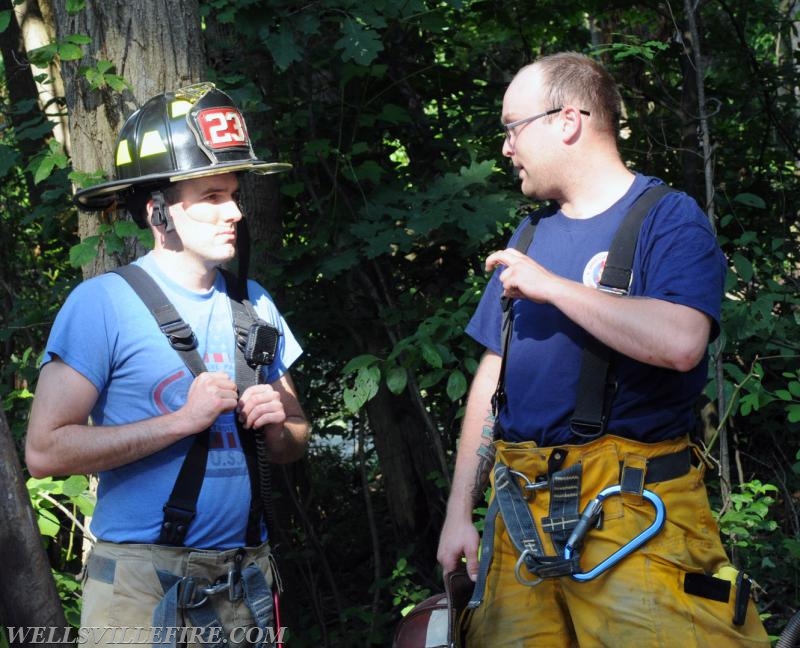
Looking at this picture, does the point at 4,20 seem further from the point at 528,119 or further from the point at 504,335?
the point at 504,335

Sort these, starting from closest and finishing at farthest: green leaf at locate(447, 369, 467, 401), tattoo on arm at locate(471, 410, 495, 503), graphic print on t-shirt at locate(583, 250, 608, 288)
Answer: graphic print on t-shirt at locate(583, 250, 608, 288) < tattoo on arm at locate(471, 410, 495, 503) < green leaf at locate(447, 369, 467, 401)

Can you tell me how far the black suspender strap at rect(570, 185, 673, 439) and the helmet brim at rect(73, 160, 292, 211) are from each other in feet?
3.77

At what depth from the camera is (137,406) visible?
2.84 metres

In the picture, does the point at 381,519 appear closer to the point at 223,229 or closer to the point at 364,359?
the point at 364,359

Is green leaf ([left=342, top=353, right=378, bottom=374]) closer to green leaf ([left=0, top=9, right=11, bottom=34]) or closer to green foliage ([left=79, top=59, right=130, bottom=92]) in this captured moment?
green foliage ([left=79, top=59, right=130, bottom=92])

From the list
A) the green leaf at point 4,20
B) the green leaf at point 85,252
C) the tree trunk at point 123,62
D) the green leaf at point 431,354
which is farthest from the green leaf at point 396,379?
the green leaf at point 4,20

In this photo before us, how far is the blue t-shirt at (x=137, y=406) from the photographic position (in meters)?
2.78

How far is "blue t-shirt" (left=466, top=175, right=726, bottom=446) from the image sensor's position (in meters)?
2.82

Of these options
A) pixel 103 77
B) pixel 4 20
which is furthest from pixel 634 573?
pixel 4 20

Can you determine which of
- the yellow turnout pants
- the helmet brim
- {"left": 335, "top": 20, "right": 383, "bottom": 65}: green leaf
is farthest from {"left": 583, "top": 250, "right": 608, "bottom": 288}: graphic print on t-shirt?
{"left": 335, "top": 20, "right": 383, "bottom": 65}: green leaf

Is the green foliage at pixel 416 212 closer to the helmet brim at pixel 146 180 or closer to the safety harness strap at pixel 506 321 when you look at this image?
the helmet brim at pixel 146 180

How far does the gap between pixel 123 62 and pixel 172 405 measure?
1.74 m

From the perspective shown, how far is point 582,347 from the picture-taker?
2938mm

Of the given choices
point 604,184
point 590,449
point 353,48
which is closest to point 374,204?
point 353,48
